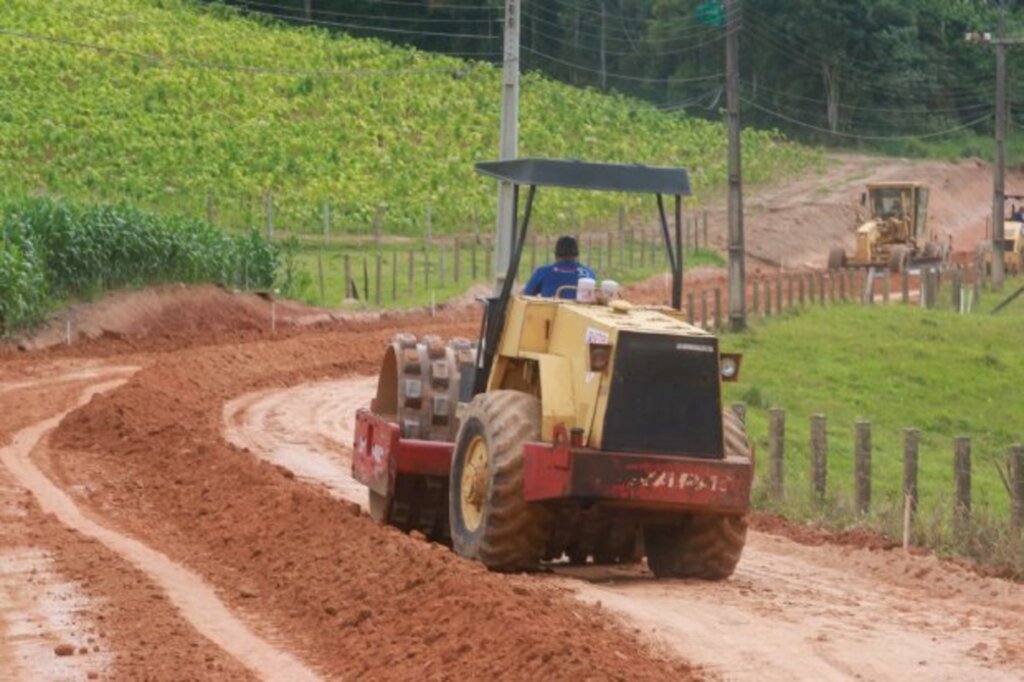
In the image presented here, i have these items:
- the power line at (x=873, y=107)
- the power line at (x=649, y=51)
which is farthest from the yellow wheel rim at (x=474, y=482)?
the power line at (x=873, y=107)

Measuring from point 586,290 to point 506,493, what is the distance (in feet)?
5.73

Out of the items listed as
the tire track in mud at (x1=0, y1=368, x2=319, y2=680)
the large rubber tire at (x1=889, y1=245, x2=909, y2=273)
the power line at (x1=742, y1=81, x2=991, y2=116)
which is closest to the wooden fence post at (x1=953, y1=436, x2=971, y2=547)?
the tire track in mud at (x1=0, y1=368, x2=319, y2=680)

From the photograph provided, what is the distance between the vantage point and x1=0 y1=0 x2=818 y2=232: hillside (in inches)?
2507

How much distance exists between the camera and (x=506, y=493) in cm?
1452

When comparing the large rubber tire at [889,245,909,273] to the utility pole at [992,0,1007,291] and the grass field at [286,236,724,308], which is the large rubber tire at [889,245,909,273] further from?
the grass field at [286,236,724,308]

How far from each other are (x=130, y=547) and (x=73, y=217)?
24054mm

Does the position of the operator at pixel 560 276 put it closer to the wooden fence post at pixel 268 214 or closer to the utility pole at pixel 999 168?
the wooden fence post at pixel 268 214

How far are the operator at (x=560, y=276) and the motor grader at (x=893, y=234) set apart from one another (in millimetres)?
43349

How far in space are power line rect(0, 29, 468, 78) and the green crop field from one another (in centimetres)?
4078

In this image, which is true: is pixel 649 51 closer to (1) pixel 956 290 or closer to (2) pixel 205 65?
(2) pixel 205 65

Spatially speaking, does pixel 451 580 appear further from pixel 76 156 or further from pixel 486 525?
pixel 76 156

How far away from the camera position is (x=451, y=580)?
13.2 metres

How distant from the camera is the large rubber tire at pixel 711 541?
15.1m

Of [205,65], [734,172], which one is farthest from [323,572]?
[205,65]
